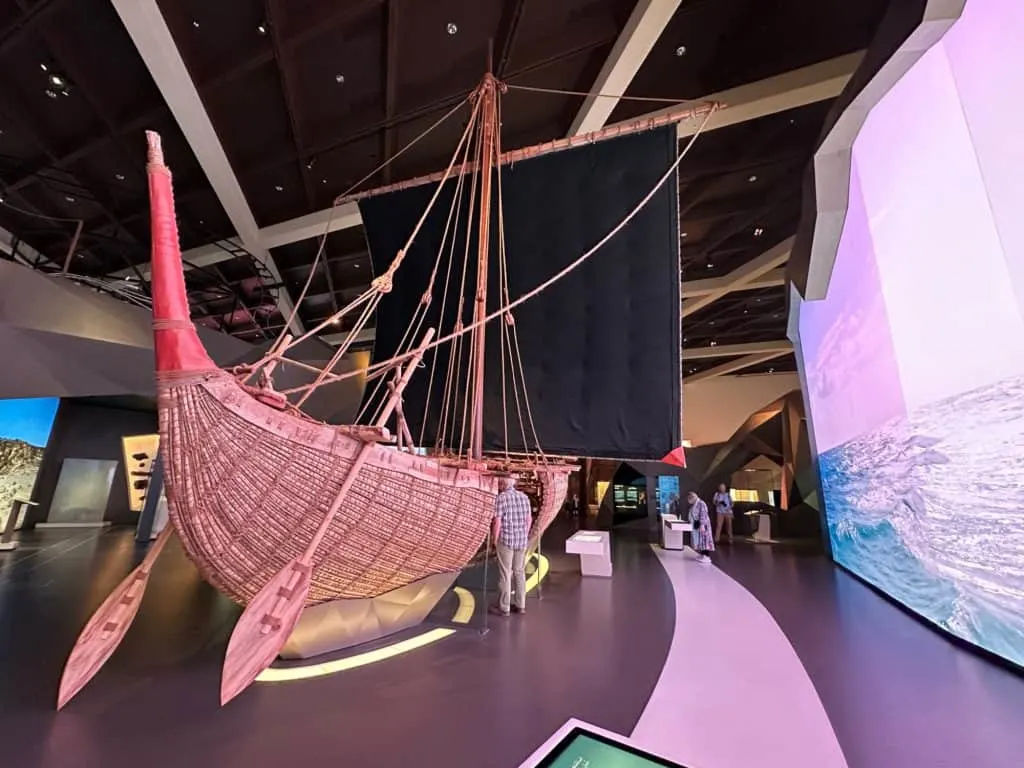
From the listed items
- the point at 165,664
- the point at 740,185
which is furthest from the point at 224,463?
the point at 740,185

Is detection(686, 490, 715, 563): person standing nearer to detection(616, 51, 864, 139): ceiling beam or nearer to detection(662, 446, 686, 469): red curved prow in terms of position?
detection(662, 446, 686, 469): red curved prow

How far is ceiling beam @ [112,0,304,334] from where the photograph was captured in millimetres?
4016

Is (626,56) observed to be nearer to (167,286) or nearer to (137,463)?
(167,286)

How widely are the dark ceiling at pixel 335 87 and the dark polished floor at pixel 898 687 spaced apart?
5466mm

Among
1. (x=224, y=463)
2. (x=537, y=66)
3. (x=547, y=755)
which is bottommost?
(x=547, y=755)

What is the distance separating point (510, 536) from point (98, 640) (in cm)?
224

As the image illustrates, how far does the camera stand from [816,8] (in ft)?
14.5

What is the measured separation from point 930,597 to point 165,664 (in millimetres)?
4950

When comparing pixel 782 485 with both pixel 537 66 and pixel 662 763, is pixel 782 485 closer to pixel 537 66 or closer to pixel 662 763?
pixel 537 66

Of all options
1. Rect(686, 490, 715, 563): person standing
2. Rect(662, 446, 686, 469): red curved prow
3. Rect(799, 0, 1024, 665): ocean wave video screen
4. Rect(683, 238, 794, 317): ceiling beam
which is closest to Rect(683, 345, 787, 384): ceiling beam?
Rect(683, 238, 794, 317): ceiling beam

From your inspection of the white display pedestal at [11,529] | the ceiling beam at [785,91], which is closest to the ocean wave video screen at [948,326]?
the ceiling beam at [785,91]

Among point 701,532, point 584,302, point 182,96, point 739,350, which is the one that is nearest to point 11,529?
point 182,96

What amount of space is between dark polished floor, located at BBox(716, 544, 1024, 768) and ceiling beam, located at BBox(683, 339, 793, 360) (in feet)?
39.9

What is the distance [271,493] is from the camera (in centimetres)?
176
